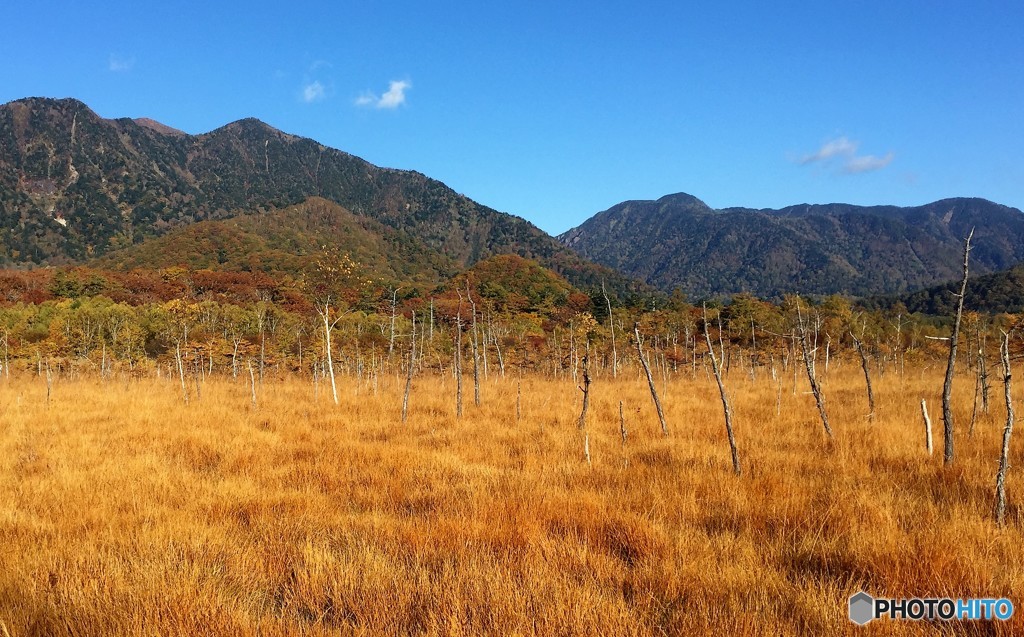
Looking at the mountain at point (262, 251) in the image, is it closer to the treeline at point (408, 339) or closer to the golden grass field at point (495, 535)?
the treeline at point (408, 339)

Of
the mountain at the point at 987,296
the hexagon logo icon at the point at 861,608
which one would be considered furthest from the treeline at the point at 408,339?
the mountain at the point at 987,296

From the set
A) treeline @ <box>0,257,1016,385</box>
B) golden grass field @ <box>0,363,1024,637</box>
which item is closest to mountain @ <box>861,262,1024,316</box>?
treeline @ <box>0,257,1016,385</box>

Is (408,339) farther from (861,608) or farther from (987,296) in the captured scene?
(987,296)

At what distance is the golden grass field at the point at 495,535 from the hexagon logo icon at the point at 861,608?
6 cm

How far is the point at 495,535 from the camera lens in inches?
173

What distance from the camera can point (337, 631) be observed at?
2.85 meters

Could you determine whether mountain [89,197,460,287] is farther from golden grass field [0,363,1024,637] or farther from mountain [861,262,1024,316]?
mountain [861,262,1024,316]

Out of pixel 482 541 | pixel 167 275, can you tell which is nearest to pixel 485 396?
pixel 482 541

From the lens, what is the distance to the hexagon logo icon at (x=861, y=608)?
2883mm

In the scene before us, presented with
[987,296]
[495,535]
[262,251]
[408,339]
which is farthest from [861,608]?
[987,296]

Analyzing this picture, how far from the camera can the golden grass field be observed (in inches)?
120

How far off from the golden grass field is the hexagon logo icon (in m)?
0.06

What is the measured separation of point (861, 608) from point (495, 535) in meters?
2.62

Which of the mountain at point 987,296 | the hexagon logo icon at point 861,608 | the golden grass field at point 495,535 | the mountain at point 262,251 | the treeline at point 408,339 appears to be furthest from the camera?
the mountain at point 262,251
